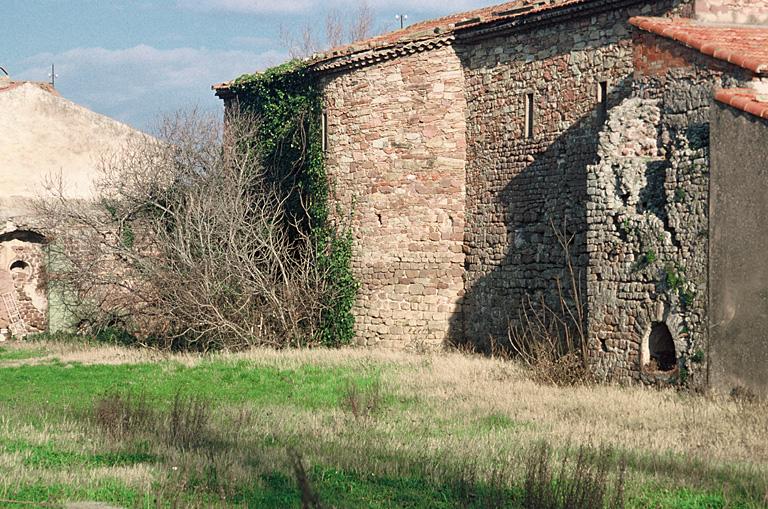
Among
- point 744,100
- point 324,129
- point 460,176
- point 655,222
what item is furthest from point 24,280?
point 744,100

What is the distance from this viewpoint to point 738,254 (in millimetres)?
12625

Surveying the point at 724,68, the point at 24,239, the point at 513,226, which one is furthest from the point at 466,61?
the point at 24,239

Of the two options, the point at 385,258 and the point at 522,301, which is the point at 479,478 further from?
the point at 385,258

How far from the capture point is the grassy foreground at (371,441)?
326 inches

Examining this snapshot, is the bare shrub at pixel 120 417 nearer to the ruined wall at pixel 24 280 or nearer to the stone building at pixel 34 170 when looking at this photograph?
the stone building at pixel 34 170

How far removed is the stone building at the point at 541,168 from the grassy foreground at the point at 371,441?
1590 millimetres

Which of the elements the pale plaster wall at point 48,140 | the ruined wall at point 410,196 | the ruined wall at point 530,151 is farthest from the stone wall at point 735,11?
the pale plaster wall at point 48,140

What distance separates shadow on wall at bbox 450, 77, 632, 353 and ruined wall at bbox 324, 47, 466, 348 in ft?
1.19

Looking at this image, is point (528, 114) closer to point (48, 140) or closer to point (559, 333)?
point (559, 333)

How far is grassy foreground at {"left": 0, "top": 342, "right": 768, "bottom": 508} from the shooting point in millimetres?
8281

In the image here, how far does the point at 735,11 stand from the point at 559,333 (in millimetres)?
5698

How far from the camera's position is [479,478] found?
884 centimetres

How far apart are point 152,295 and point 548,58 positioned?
911cm

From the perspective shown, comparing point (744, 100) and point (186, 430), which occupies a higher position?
point (744, 100)
